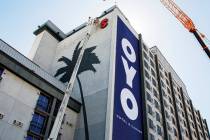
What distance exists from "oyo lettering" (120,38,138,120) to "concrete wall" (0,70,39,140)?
16.1 metres

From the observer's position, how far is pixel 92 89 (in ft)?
140

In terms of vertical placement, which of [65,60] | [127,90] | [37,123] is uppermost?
[65,60]

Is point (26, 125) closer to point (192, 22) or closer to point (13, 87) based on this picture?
point (13, 87)

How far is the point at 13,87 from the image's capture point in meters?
31.9

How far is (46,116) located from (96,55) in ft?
60.0

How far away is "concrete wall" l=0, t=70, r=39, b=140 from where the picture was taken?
29.2 m

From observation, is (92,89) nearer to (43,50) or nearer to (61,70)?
(61,70)

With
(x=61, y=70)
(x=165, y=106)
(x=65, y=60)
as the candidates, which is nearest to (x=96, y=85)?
(x=61, y=70)

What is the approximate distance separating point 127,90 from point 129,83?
7.82 feet

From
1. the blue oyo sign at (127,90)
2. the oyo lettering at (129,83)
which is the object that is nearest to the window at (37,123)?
the blue oyo sign at (127,90)

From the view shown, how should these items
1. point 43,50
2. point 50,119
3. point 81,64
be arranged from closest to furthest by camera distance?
point 50,119, point 81,64, point 43,50

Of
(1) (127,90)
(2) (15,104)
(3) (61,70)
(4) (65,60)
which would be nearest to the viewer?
(2) (15,104)

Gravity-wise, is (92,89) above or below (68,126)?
above

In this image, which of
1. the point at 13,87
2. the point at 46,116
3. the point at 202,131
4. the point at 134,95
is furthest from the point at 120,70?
the point at 202,131
